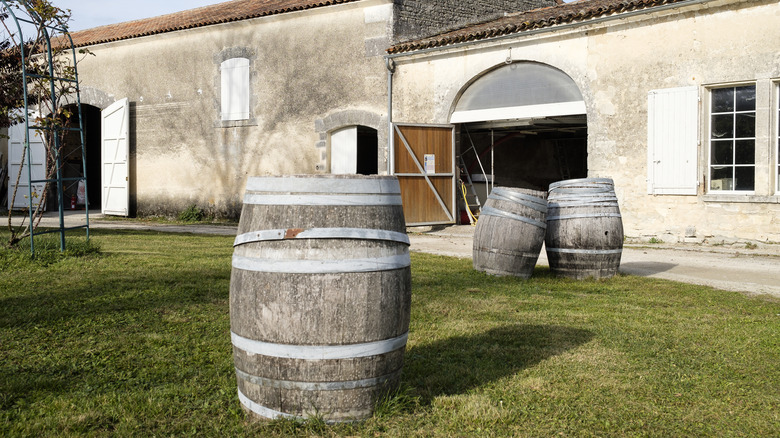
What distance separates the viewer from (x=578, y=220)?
6.32m

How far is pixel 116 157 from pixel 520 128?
9.60m

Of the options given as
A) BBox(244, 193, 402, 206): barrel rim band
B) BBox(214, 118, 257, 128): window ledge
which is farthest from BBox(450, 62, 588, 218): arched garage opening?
BBox(244, 193, 402, 206): barrel rim band

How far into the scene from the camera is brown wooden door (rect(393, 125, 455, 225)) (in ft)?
42.1

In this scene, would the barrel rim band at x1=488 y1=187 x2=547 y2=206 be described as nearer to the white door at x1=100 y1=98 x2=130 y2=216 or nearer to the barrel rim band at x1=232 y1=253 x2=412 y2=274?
the barrel rim band at x1=232 y1=253 x2=412 y2=274

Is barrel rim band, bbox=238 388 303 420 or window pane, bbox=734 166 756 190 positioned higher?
window pane, bbox=734 166 756 190

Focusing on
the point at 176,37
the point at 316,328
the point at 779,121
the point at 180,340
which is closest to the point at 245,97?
the point at 176,37

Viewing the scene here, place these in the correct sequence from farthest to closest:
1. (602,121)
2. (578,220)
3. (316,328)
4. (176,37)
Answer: (176,37), (602,121), (578,220), (316,328)

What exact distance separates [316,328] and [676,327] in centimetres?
275

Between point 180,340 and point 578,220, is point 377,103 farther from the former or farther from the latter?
point 180,340

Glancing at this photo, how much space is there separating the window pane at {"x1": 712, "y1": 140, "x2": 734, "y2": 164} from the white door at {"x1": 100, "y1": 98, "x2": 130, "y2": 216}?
12813 mm

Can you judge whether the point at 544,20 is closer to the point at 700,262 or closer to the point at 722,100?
the point at 722,100

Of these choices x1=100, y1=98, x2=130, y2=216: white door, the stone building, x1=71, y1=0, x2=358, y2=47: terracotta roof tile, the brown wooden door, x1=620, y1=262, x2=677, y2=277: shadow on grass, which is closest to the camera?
x1=620, y1=262, x2=677, y2=277: shadow on grass

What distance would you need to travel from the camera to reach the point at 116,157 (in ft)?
57.1

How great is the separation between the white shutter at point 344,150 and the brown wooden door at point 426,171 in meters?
1.73
